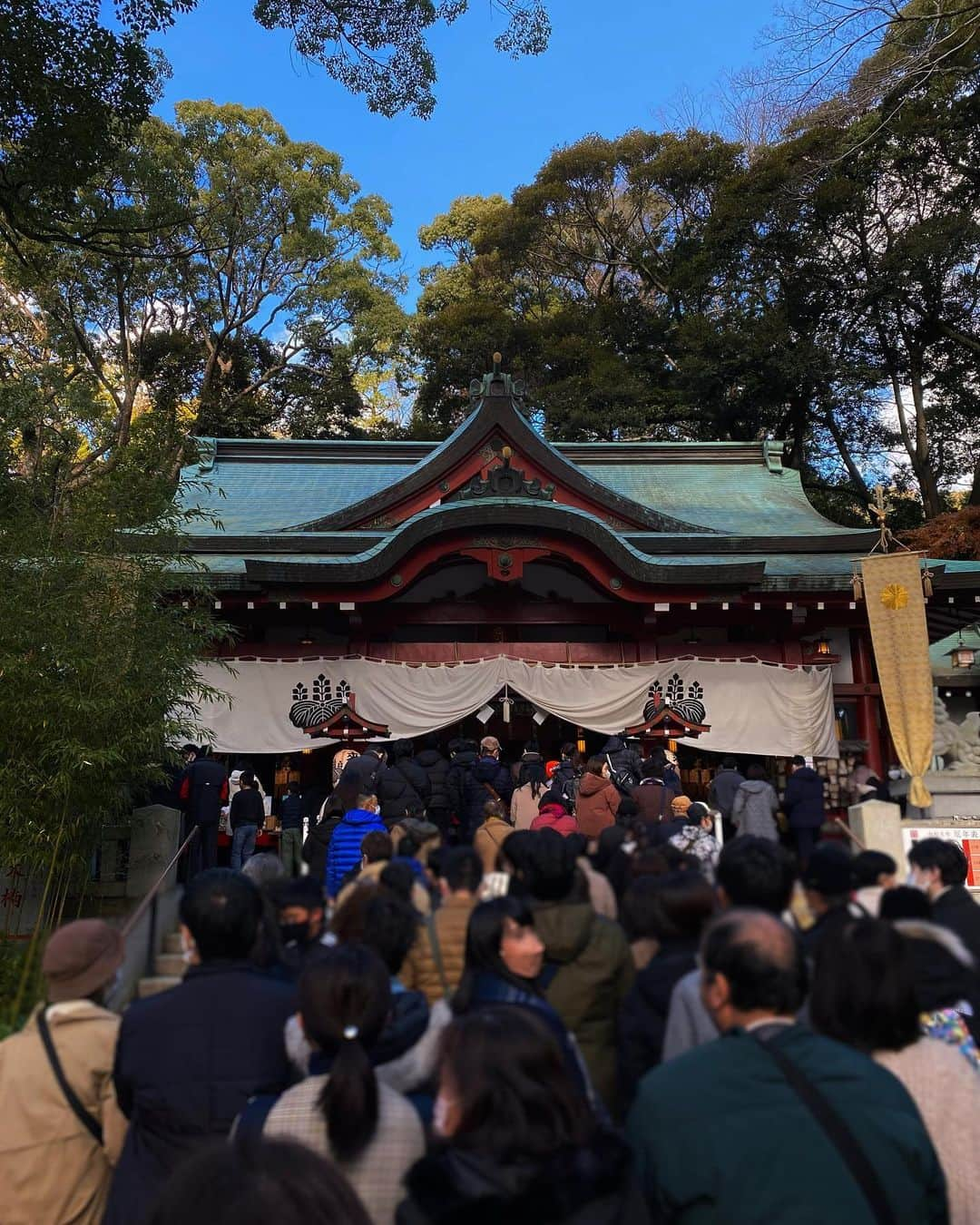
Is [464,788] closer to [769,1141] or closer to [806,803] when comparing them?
[806,803]

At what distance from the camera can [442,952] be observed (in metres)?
3.88

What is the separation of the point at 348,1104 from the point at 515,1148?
46cm

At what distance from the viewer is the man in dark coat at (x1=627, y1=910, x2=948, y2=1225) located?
6.16 ft

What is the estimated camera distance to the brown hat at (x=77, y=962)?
2.79 meters

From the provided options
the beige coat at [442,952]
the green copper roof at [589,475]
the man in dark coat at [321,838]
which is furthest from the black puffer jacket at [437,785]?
the green copper roof at [589,475]

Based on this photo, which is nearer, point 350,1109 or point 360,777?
point 350,1109

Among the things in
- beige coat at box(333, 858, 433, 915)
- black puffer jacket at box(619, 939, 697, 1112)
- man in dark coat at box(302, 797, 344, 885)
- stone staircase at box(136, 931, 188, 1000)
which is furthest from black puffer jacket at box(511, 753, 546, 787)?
black puffer jacket at box(619, 939, 697, 1112)

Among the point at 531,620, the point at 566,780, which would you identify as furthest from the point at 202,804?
the point at 531,620

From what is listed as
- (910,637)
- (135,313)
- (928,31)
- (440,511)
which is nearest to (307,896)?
(910,637)

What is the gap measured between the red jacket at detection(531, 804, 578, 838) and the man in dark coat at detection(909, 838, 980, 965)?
4.08m

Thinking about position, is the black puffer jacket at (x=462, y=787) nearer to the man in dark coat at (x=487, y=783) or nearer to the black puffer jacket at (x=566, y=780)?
the man in dark coat at (x=487, y=783)

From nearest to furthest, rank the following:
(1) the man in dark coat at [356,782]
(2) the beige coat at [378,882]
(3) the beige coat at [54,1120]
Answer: (3) the beige coat at [54,1120], (2) the beige coat at [378,882], (1) the man in dark coat at [356,782]

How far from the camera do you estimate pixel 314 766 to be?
13.5 metres

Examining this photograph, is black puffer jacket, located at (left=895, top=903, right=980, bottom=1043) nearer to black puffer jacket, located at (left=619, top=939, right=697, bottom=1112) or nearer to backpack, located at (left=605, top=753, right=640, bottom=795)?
black puffer jacket, located at (left=619, top=939, right=697, bottom=1112)
